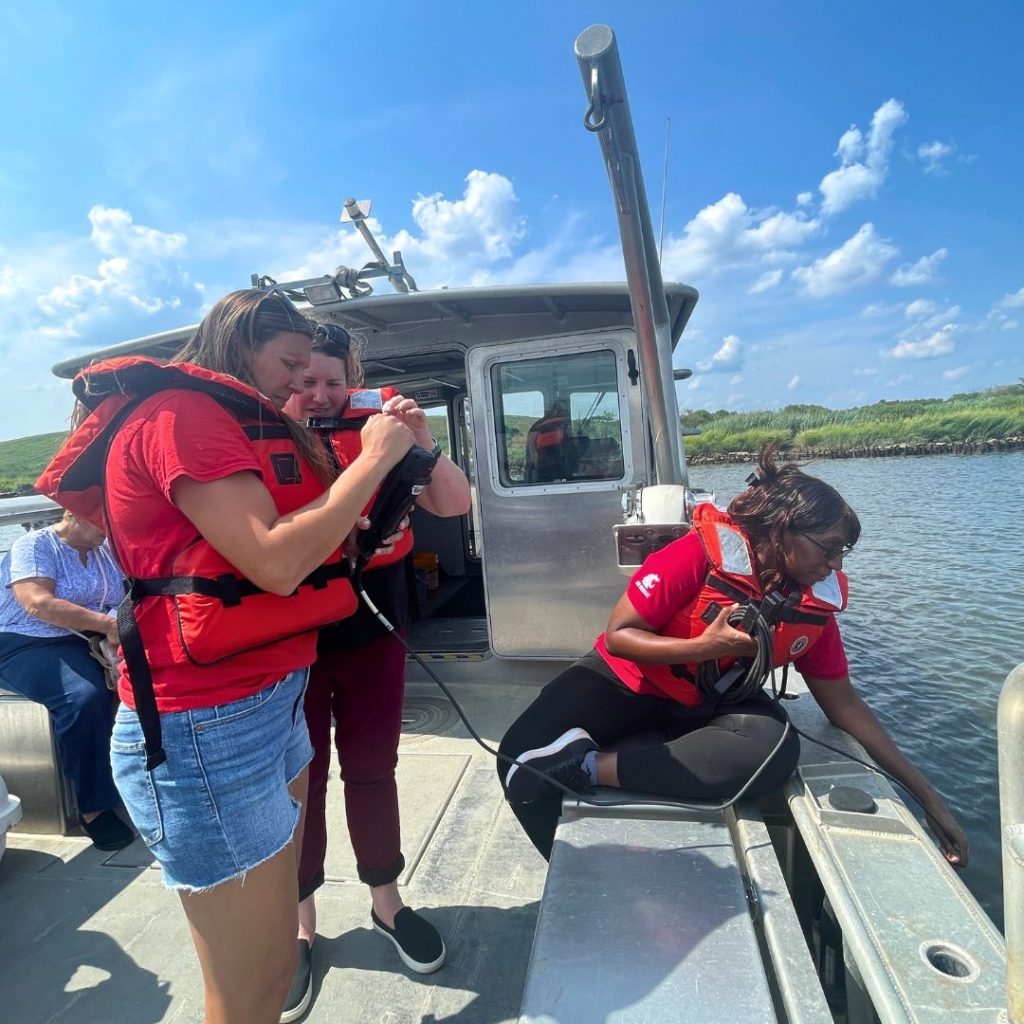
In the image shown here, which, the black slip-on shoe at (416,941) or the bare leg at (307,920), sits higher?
the bare leg at (307,920)

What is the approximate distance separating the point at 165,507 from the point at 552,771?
135 cm

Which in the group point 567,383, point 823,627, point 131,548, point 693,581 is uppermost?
point 567,383

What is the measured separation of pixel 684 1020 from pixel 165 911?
1941 millimetres

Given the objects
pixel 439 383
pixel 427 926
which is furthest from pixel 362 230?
pixel 427 926

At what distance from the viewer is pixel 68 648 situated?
2783 millimetres

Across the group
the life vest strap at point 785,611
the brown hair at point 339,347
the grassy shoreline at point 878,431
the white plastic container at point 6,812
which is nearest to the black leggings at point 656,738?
the life vest strap at point 785,611

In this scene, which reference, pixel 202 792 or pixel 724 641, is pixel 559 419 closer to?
pixel 724 641

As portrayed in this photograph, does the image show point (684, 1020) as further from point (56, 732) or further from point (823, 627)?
point (56, 732)

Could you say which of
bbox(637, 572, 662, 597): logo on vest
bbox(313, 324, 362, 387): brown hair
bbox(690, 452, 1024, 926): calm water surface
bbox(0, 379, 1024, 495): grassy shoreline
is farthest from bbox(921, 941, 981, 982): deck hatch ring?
bbox(0, 379, 1024, 495): grassy shoreline

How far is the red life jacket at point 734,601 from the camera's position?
1.96 metres

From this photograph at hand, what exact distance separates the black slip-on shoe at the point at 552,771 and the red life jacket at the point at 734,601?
0.37 metres

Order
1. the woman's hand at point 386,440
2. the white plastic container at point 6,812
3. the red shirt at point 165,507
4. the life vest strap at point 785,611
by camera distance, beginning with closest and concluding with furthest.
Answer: the red shirt at point 165,507
the woman's hand at point 386,440
the life vest strap at point 785,611
the white plastic container at point 6,812

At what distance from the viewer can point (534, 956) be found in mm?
1265

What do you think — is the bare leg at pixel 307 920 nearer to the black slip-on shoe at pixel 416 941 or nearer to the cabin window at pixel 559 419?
the black slip-on shoe at pixel 416 941
